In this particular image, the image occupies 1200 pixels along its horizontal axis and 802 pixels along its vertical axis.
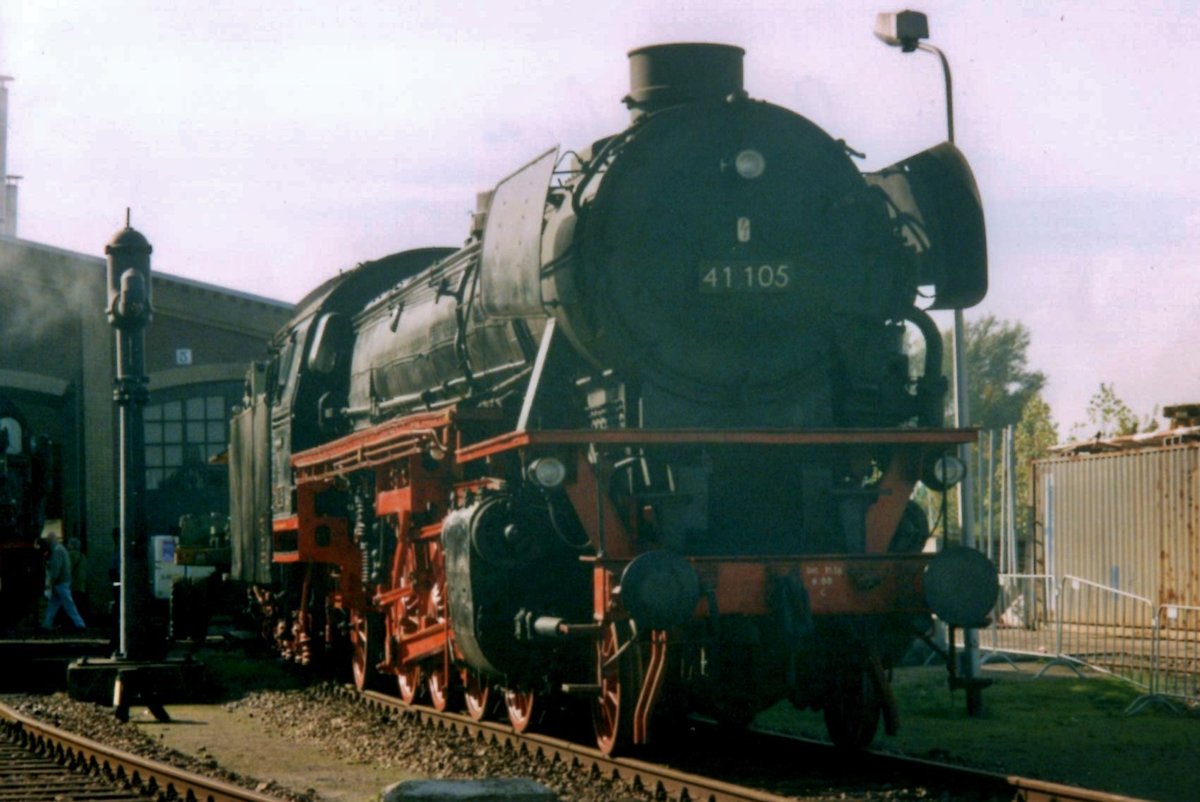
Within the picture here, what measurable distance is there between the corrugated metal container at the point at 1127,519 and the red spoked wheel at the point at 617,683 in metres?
14.2

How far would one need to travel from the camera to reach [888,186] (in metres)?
10.9

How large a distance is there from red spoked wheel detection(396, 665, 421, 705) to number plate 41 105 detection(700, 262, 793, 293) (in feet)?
15.8

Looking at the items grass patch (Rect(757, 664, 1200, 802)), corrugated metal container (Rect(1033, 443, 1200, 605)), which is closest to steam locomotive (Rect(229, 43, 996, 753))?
grass patch (Rect(757, 664, 1200, 802))

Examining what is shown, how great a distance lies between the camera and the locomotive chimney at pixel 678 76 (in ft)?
34.3

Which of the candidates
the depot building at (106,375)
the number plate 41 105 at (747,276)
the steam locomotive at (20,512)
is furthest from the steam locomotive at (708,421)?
the depot building at (106,375)

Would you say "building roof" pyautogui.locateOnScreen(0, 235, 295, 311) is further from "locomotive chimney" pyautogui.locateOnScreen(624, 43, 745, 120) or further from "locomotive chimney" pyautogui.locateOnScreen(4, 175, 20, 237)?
"locomotive chimney" pyautogui.locateOnScreen(624, 43, 745, 120)

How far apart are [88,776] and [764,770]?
407cm

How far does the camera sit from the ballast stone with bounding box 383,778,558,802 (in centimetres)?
741

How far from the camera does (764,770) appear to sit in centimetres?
1008

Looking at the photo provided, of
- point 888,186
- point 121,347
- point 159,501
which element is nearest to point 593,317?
point 888,186

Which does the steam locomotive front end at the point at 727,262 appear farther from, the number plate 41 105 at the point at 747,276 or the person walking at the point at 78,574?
the person walking at the point at 78,574

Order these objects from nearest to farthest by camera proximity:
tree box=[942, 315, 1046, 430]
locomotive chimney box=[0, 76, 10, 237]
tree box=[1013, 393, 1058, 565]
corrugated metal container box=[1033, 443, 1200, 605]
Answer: corrugated metal container box=[1033, 443, 1200, 605] < locomotive chimney box=[0, 76, 10, 237] < tree box=[1013, 393, 1058, 565] < tree box=[942, 315, 1046, 430]

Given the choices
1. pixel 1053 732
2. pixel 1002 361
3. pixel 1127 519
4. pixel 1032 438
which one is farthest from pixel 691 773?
pixel 1002 361

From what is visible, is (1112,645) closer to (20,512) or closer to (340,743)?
(340,743)
